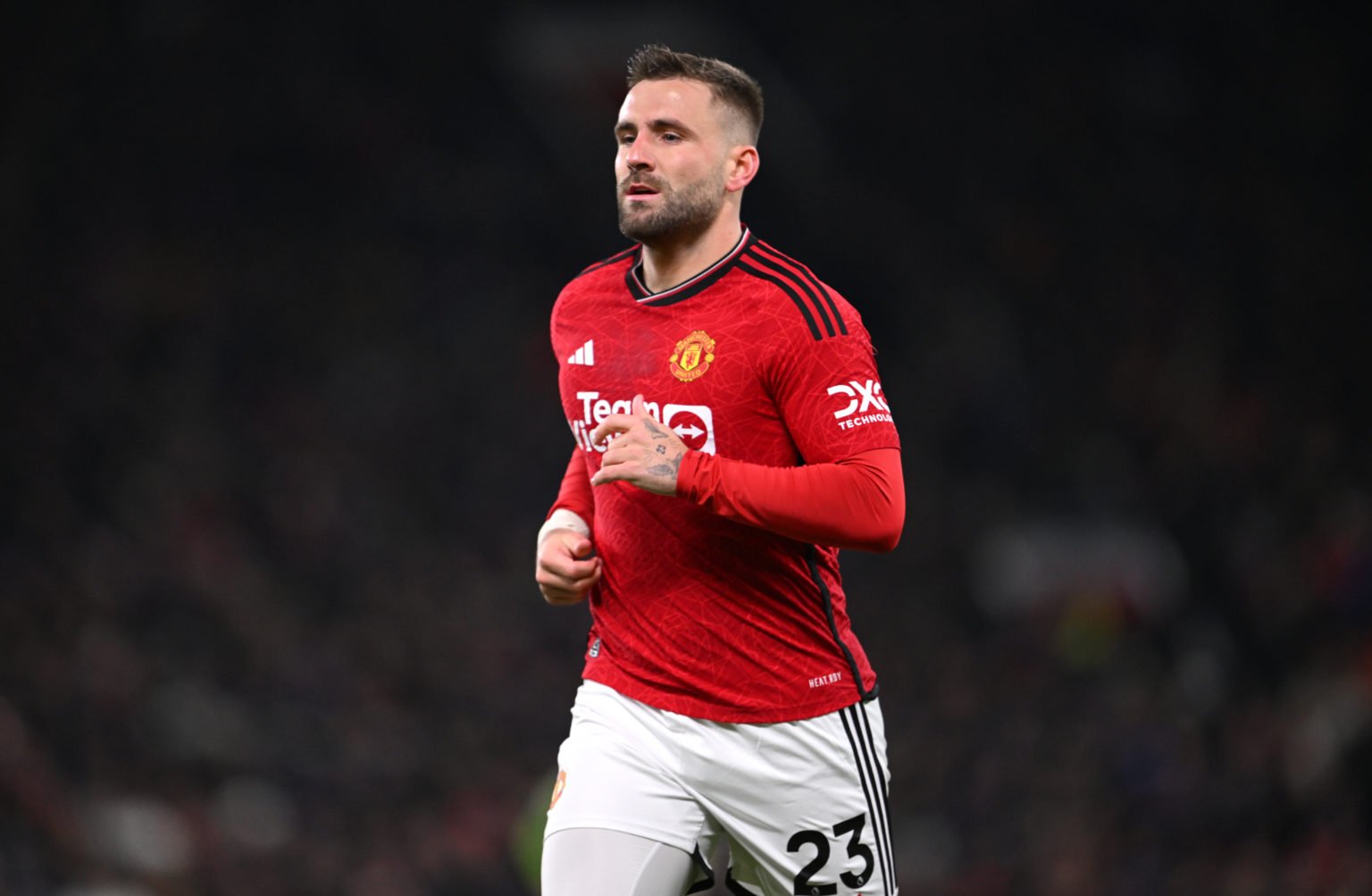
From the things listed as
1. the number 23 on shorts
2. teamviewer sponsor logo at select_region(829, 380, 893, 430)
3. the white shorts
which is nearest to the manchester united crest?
teamviewer sponsor logo at select_region(829, 380, 893, 430)

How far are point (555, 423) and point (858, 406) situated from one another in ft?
36.6

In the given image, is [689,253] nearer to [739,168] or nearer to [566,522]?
[739,168]

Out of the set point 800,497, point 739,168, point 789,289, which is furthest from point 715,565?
point 739,168

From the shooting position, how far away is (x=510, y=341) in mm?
15008

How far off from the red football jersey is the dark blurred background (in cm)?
431

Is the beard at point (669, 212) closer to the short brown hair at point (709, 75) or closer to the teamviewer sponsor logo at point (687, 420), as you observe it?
the short brown hair at point (709, 75)

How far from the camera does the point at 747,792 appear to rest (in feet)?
10.7

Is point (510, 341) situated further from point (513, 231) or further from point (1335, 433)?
point (1335, 433)

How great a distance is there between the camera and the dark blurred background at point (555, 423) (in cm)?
868

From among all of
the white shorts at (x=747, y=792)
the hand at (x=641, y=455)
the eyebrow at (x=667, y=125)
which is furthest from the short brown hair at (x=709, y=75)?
the white shorts at (x=747, y=792)

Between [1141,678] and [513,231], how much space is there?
888 cm

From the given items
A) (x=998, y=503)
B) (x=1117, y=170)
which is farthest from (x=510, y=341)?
(x=1117, y=170)

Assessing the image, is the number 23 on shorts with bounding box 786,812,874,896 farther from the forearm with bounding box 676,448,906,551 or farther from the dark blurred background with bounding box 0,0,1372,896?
the dark blurred background with bounding box 0,0,1372,896

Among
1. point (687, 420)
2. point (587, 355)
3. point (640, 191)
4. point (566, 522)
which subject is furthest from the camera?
point (566, 522)
